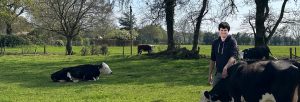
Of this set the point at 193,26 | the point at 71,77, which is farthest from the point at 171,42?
the point at 71,77

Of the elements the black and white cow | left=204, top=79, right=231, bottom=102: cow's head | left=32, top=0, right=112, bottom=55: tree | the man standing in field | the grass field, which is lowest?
the grass field

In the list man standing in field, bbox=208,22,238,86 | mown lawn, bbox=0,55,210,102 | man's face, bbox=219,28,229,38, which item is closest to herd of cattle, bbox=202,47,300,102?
man standing in field, bbox=208,22,238,86

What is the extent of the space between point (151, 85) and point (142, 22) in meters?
21.7

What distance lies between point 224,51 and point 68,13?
4797 cm

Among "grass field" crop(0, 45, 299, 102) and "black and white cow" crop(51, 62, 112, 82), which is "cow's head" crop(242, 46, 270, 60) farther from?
"black and white cow" crop(51, 62, 112, 82)

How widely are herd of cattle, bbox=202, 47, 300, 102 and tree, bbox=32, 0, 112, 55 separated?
46.8 metres

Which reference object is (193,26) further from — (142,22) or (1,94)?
(1,94)

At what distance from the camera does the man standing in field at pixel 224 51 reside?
9.48 metres

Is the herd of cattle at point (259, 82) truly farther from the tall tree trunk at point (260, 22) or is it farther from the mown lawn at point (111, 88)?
the tall tree trunk at point (260, 22)

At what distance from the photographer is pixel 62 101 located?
44.6 ft

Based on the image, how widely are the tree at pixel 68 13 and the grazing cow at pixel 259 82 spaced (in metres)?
46.8

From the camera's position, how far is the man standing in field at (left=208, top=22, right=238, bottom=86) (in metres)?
9.48

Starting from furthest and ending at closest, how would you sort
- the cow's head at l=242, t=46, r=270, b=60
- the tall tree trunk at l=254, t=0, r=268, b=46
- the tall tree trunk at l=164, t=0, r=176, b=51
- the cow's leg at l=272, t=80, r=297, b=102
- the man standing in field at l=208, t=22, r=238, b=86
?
1. the tall tree trunk at l=164, t=0, r=176, b=51
2. the tall tree trunk at l=254, t=0, r=268, b=46
3. the cow's head at l=242, t=46, r=270, b=60
4. the man standing in field at l=208, t=22, r=238, b=86
5. the cow's leg at l=272, t=80, r=297, b=102

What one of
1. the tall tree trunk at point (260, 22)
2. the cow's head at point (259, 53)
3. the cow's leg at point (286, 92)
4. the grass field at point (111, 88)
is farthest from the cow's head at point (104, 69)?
the cow's leg at point (286, 92)
